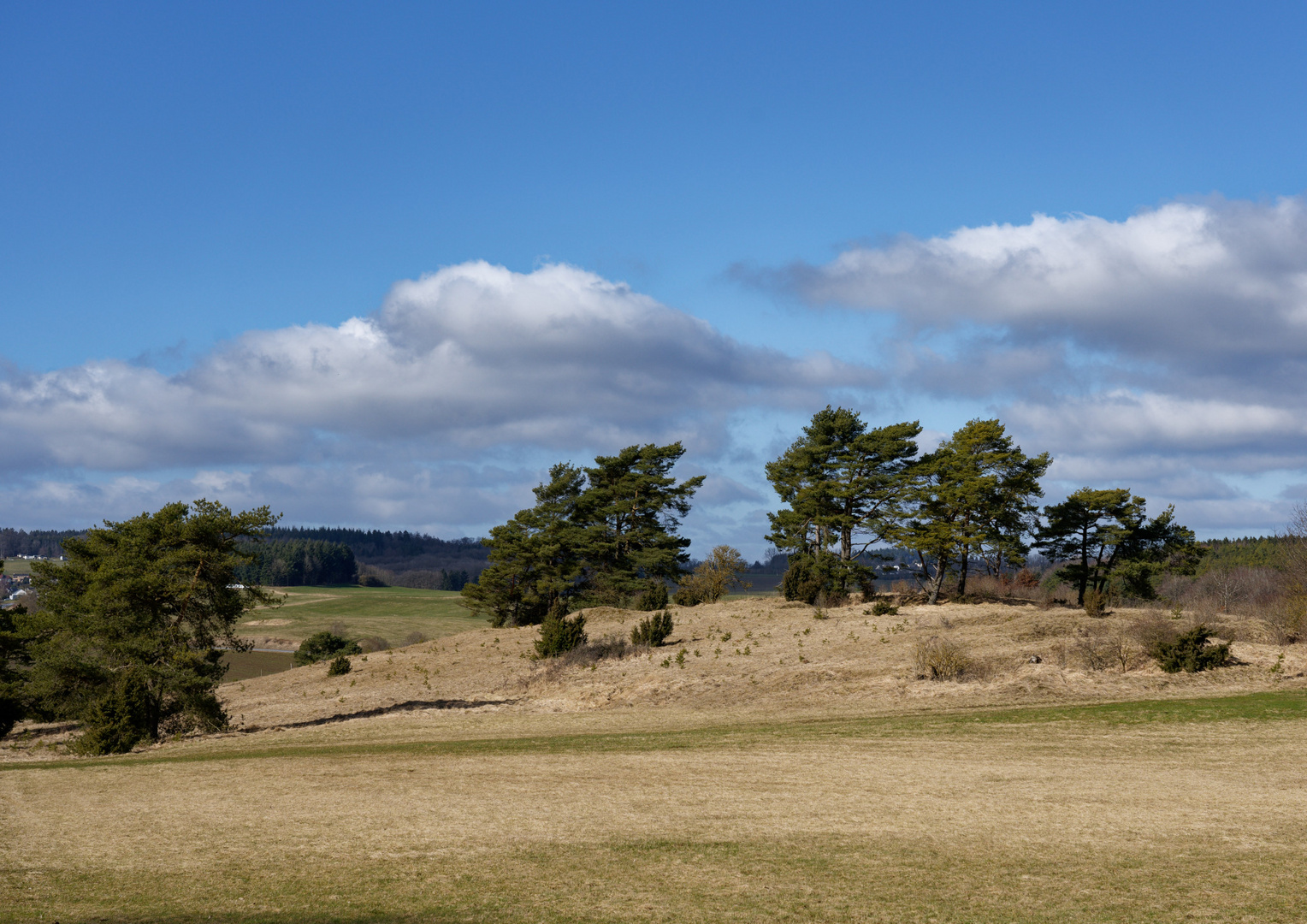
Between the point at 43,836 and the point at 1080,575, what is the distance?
51.7 m

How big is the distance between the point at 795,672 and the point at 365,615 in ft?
360

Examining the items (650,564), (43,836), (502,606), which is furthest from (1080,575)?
(43,836)

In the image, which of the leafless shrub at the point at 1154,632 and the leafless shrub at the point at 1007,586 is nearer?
the leafless shrub at the point at 1154,632

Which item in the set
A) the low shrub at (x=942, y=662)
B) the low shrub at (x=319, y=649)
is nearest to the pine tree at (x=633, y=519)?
the low shrub at (x=319, y=649)

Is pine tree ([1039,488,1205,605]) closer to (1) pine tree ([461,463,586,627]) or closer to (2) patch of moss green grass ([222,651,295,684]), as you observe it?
(1) pine tree ([461,463,586,627])

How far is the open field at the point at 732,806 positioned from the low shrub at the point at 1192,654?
811 mm

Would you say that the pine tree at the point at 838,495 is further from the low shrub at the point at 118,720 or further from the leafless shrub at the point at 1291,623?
the low shrub at the point at 118,720

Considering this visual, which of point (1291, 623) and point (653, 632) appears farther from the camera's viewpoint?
point (653, 632)

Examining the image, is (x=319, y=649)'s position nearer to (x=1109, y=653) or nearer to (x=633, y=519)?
(x=633, y=519)

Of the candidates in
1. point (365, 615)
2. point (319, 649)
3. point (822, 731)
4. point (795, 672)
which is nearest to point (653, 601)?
point (795, 672)

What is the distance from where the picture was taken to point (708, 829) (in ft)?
44.2

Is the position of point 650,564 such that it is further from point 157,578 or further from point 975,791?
point 975,791

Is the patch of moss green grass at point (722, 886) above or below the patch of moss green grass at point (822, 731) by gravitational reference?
above

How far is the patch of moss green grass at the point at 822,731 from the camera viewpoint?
916 inches
